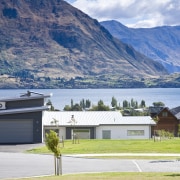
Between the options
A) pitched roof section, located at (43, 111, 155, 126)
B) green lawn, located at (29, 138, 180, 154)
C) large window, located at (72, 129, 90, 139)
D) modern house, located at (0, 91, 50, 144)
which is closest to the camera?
green lawn, located at (29, 138, 180, 154)

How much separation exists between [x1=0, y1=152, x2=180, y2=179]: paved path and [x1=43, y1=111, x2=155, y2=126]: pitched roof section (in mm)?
24036

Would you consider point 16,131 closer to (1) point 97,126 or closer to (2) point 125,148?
(1) point 97,126

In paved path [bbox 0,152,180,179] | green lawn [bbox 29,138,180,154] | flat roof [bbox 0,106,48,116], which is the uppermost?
flat roof [bbox 0,106,48,116]

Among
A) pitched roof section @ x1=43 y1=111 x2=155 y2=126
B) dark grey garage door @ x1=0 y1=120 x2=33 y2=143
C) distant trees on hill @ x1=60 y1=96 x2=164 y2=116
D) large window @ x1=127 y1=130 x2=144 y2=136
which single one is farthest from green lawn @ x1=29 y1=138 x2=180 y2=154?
distant trees on hill @ x1=60 y1=96 x2=164 y2=116

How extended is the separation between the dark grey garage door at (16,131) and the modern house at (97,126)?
619 centimetres

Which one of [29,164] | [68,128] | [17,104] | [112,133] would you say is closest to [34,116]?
[17,104]

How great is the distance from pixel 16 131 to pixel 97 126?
36.8 ft

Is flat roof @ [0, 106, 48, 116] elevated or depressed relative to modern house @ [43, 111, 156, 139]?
elevated

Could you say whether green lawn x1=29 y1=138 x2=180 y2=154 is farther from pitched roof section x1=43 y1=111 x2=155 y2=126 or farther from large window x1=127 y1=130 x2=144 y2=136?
large window x1=127 y1=130 x2=144 y2=136

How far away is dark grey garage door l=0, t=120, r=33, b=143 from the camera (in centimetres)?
5331

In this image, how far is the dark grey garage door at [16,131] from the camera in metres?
53.3

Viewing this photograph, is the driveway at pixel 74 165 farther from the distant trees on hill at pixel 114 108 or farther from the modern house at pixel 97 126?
the distant trees on hill at pixel 114 108

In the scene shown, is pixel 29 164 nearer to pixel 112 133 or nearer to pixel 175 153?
pixel 175 153

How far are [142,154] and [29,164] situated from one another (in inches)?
391
